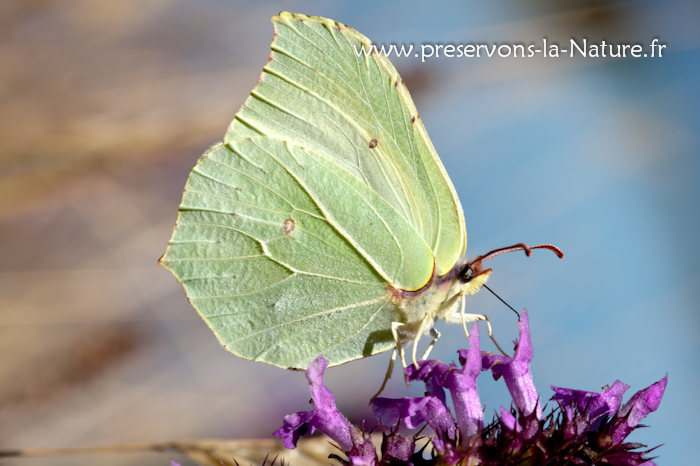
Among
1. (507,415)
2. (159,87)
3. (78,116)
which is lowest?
(507,415)

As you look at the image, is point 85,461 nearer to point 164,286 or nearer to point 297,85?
point 164,286

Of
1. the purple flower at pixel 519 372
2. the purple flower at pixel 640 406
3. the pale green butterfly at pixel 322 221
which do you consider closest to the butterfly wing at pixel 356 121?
the pale green butterfly at pixel 322 221

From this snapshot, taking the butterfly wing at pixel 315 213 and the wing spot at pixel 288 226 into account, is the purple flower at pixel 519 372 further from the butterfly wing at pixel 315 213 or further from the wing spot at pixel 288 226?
the wing spot at pixel 288 226

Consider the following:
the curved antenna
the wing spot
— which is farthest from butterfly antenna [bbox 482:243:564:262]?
the wing spot

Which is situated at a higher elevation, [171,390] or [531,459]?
A: [531,459]

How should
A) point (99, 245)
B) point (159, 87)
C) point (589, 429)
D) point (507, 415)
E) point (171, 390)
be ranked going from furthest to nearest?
point (159, 87)
point (99, 245)
point (171, 390)
point (589, 429)
point (507, 415)

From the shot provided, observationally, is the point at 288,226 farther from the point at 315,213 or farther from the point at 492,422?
the point at 492,422

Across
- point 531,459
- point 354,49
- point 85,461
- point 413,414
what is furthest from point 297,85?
point 85,461
